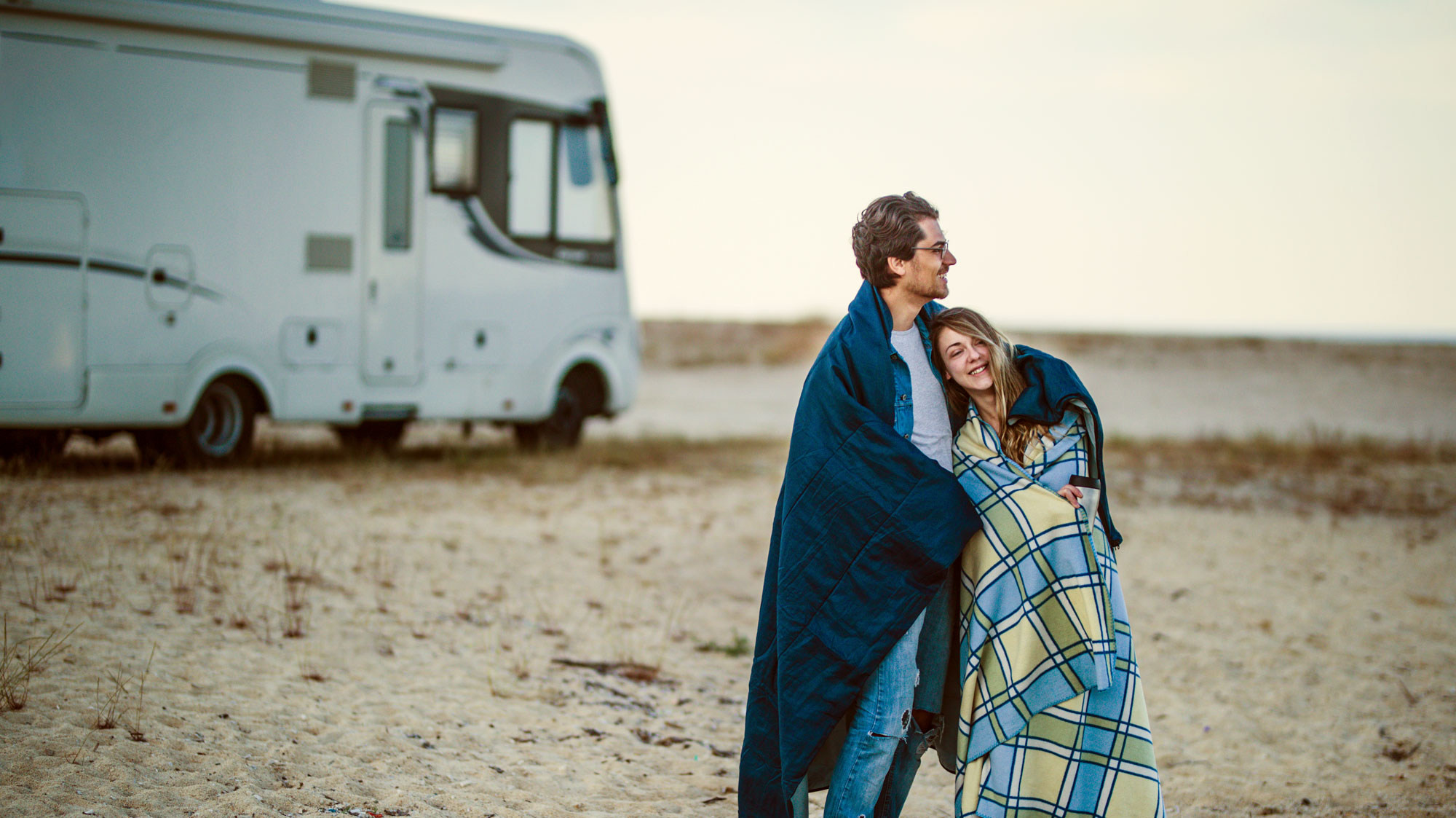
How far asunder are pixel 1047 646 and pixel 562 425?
28.7 feet

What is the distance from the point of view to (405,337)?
9945mm

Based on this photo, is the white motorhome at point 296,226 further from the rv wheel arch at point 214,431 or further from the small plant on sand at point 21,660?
the small plant on sand at point 21,660

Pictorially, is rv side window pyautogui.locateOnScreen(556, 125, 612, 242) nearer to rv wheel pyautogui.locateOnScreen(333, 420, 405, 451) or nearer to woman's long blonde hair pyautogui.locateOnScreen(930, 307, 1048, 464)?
rv wheel pyautogui.locateOnScreen(333, 420, 405, 451)

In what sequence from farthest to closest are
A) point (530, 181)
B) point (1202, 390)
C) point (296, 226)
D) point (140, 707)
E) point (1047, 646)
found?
point (1202, 390)
point (530, 181)
point (296, 226)
point (140, 707)
point (1047, 646)

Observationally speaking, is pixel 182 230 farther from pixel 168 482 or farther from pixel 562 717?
pixel 562 717

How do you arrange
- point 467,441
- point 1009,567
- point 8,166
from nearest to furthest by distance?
point 1009,567
point 8,166
point 467,441

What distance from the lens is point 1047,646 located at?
294 centimetres

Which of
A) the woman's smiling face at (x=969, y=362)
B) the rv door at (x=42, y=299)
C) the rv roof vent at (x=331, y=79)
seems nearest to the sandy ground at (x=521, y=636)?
the rv door at (x=42, y=299)

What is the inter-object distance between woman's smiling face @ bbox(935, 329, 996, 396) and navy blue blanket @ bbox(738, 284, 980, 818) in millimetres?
178

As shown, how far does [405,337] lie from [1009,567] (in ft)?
25.9

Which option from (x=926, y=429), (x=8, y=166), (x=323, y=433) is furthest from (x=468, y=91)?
(x=926, y=429)

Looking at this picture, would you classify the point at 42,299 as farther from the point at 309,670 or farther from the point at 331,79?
the point at 309,670

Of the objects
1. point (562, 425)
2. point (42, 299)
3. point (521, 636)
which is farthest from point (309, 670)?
point (562, 425)

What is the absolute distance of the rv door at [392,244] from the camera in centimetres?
977
